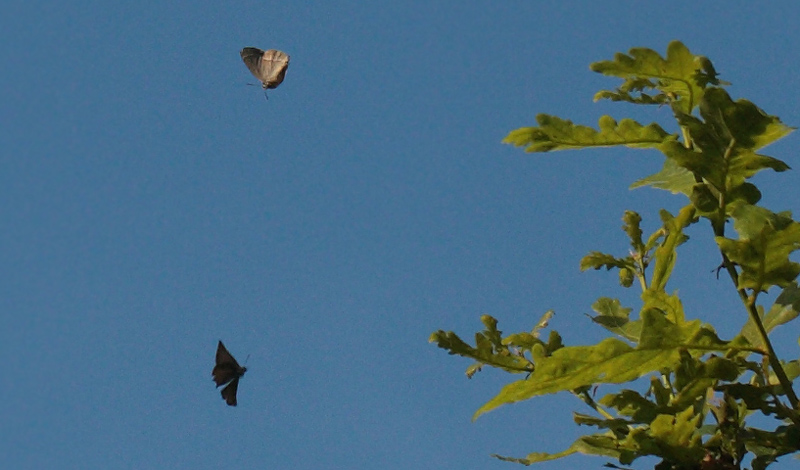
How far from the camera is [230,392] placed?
35.2ft

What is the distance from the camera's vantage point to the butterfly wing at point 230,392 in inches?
400

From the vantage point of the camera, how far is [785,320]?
361cm

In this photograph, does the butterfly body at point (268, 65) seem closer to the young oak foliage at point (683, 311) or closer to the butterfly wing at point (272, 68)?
the butterfly wing at point (272, 68)

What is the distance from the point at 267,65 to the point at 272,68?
0.12 metres

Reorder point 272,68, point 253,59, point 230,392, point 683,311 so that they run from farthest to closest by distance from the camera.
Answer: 1. point 272,68
2. point 253,59
3. point 230,392
4. point 683,311

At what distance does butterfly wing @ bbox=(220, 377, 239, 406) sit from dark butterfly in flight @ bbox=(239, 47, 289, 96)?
3599 mm

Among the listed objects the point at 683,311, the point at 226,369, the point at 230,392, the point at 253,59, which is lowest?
the point at 683,311

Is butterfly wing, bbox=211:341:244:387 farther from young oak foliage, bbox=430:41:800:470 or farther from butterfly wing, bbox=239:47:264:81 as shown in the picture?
young oak foliage, bbox=430:41:800:470

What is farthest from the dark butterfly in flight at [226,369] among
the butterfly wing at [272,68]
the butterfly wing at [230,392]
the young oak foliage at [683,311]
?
the young oak foliage at [683,311]

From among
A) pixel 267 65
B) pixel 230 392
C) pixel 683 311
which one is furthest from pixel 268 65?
pixel 683 311

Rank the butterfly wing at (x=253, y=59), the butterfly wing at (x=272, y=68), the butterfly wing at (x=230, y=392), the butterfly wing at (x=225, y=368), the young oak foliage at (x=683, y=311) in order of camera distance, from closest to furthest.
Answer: the young oak foliage at (x=683, y=311) < the butterfly wing at (x=230, y=392) < the butterfly wing at (x=253, y=59) < the butterfly wing at (x=225, y=368) < the butterfly wing at (x=272, y=68)

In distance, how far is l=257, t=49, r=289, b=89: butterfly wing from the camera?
38.4 ft

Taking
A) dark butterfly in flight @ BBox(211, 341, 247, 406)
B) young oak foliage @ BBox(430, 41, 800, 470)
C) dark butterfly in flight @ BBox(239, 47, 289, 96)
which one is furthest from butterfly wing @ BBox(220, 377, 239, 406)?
young oak foliage @ BBox(430, 41, 800, 470)

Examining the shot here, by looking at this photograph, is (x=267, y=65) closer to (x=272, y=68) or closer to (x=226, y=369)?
(x=272, y=68)
